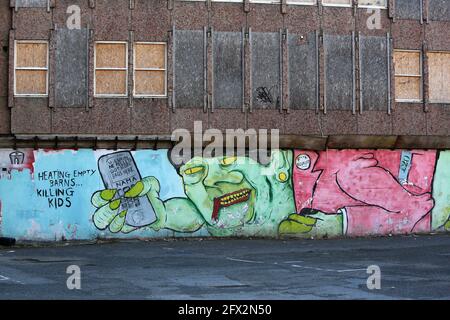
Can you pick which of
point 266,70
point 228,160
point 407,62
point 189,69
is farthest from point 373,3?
point 228,160

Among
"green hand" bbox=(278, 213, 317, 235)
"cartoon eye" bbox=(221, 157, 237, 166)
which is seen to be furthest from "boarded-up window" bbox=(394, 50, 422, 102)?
"cartoon eye" bbox=(221, 157, 237, 166)

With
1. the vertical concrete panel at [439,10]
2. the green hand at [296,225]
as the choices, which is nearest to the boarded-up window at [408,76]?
the vertical concrete panel at [439,10]

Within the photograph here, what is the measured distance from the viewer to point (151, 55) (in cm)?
2448

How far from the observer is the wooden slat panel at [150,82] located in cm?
2434

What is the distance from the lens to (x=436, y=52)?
26328 millimetres

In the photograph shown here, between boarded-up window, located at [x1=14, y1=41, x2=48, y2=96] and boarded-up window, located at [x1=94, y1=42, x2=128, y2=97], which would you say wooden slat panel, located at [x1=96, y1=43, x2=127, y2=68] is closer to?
boarded-up window, located at [x1=94, y1=42, x2=128, y2=97]

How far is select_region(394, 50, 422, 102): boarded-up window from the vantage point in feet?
85.4

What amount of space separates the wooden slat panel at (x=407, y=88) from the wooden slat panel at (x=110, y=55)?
9.08 metres

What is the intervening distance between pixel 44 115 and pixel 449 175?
1355 cm

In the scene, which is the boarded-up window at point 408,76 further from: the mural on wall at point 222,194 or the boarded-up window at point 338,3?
the boarded-up window at point 338,3

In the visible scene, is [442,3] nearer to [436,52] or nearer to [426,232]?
[436,52]

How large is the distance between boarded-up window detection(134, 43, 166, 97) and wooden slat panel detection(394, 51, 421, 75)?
7.80 m

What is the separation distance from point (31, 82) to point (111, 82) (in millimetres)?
2424

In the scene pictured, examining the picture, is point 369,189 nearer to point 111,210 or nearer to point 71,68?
point 111,210
